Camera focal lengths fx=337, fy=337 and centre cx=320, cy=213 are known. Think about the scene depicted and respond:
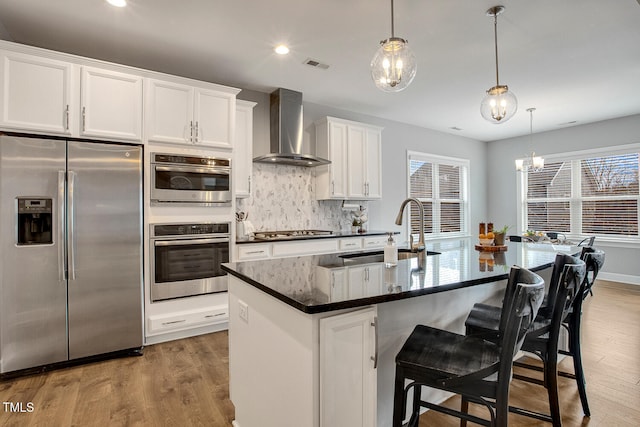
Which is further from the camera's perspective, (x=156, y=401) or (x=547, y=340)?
(x=156, y=401)

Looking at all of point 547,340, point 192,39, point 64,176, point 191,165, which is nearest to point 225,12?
point 192,39

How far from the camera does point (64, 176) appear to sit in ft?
8.47

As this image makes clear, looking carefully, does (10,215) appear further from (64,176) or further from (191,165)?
(191,165)

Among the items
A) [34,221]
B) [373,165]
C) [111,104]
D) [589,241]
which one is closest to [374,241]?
[373,165]

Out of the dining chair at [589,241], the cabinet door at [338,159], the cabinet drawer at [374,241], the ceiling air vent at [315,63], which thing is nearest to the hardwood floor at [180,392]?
the dining chair at [589,241]

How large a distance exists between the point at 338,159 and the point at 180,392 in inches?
129

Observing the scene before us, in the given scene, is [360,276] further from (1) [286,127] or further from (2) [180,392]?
(1) [286,127]

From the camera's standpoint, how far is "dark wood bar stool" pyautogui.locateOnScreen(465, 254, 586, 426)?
1638 millimetres

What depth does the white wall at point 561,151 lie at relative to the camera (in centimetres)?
555

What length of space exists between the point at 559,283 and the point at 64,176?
3.33 m

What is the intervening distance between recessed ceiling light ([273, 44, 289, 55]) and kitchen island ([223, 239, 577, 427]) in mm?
2085

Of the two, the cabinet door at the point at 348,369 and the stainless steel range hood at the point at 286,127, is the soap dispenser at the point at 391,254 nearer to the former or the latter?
the cabinet door at the point at 348,369

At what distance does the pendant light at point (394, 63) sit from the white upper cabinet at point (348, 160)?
2550 mm

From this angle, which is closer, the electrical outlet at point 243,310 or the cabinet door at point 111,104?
the electrical outlet at point 243,310
